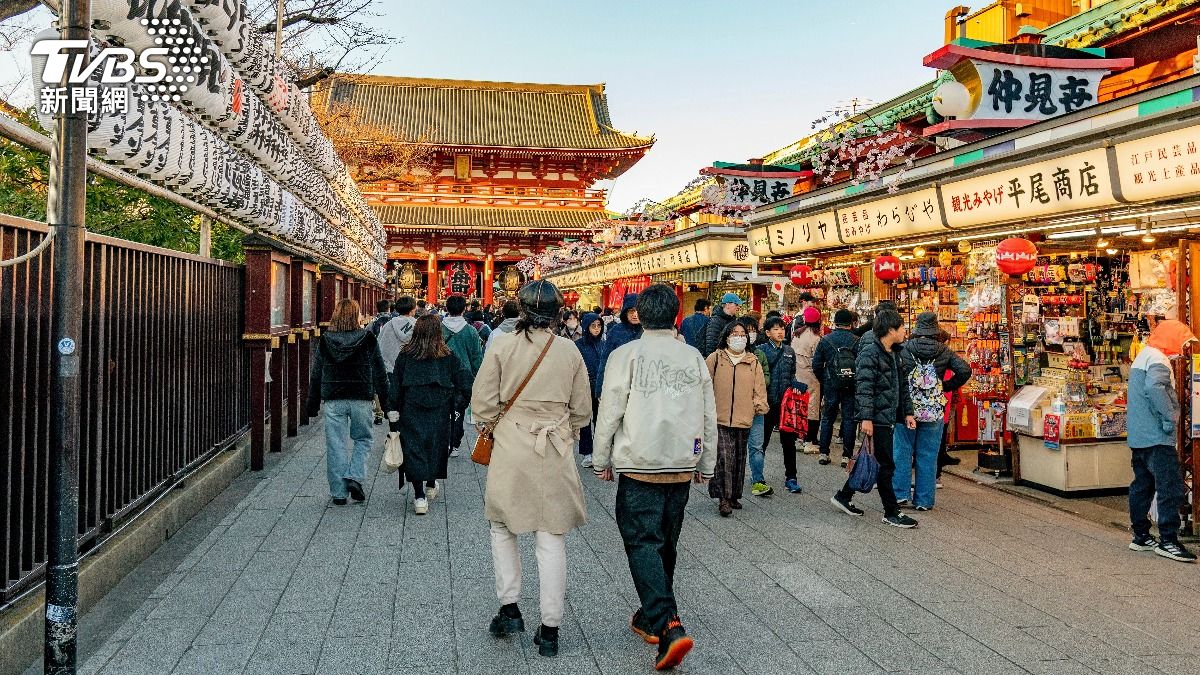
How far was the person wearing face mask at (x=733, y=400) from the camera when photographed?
6.83 meters

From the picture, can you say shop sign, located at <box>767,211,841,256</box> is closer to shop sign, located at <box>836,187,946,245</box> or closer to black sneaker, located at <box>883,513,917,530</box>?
shop sign, located at <box>836,187,946,245</box>

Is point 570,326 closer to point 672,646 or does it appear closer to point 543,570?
point 543,570

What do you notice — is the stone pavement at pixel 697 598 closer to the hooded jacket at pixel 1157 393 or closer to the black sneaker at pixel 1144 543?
the black sneaker at pixel 1144 543

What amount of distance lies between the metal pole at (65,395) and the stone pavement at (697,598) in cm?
53

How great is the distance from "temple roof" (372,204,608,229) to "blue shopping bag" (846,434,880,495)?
27.2 m

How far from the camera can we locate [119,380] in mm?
5410

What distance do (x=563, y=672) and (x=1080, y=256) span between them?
7.57 metres

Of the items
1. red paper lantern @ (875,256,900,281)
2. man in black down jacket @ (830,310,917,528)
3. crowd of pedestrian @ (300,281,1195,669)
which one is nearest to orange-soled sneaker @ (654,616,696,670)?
crowd of pedestrian @ (300,281,1195,669)

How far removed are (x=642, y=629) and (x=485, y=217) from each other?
3183cm

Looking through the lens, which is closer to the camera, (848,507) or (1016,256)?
(848,507)

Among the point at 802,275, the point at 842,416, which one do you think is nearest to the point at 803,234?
the point at 802,275

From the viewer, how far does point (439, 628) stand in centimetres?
430

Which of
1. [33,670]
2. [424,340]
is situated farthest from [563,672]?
[424,340]

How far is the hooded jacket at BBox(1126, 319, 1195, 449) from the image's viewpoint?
18.4ft
